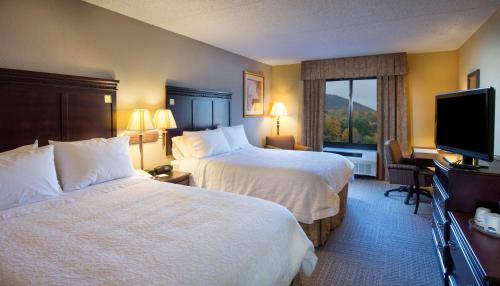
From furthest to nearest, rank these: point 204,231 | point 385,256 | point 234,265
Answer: point 385,256 → point 204,231 → point 234,265

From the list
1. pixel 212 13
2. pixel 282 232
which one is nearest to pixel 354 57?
pixel 212 13

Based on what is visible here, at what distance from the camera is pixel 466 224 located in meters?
1.79

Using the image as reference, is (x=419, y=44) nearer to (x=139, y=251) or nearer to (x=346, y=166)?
(x=346, y=166)


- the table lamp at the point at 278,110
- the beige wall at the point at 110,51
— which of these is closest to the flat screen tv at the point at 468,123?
the beige wall at the point at 110,51

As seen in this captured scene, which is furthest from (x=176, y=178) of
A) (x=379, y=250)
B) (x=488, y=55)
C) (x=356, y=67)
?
(x=356, y=67)

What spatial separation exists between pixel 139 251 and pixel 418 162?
4.31m

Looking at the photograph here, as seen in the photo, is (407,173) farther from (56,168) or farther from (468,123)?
(56,168)

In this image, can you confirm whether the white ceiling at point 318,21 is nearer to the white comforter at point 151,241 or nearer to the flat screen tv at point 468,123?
the flat screen tv at point 468,123

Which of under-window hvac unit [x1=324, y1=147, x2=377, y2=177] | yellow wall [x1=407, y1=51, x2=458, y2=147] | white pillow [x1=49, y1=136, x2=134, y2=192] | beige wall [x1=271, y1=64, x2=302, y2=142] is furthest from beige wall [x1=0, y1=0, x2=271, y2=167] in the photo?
yellow wall [x1=407, y1=51, x2=458, y2=147]

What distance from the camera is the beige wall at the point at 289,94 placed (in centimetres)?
643

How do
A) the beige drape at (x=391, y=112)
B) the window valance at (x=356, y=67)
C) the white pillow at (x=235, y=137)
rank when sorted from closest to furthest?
the white pillow at (x=235, y=137), the window valance at (x=356, y=67), the beige drape at (x=391, y=112)

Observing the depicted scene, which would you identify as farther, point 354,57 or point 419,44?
point 354,57

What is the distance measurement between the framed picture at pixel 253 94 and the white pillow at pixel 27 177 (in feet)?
12.6

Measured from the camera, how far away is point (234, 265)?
4.13 feet
